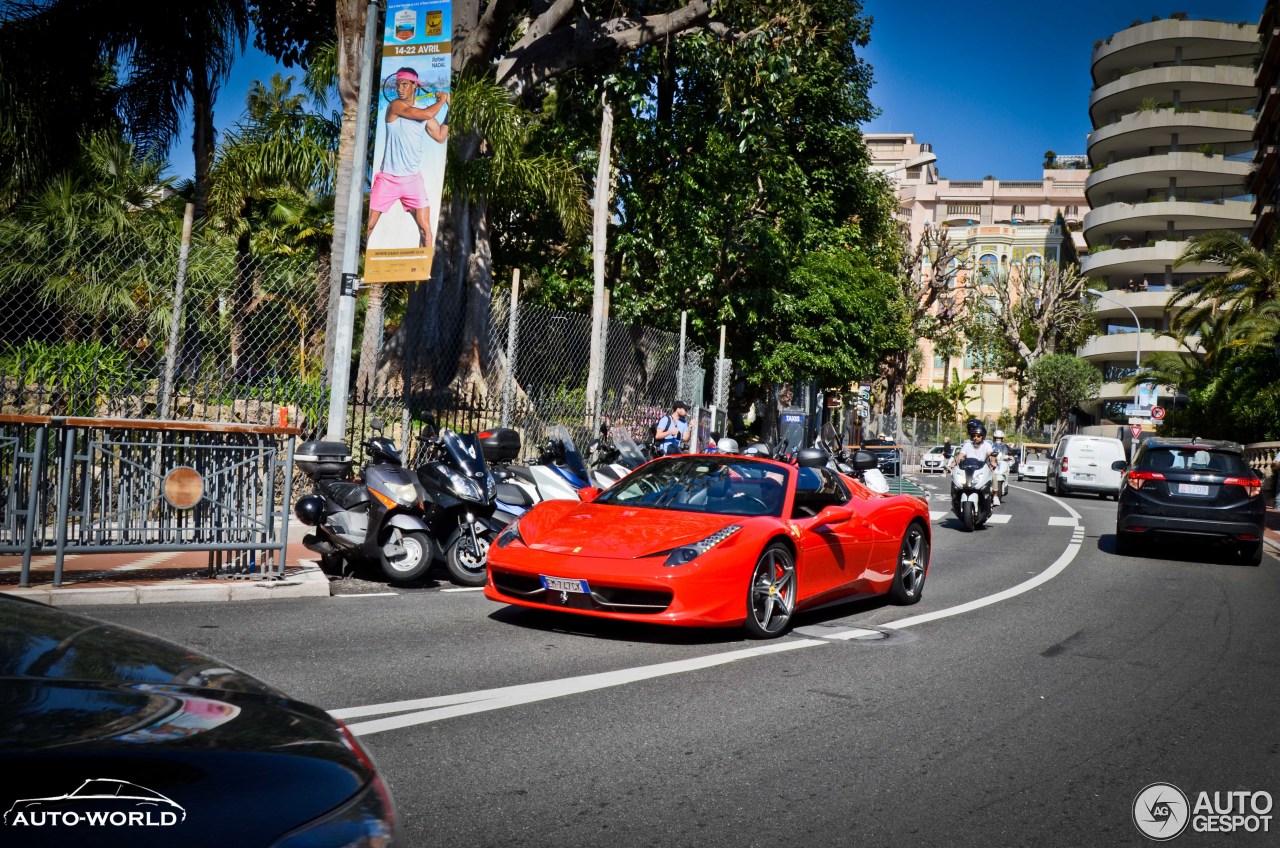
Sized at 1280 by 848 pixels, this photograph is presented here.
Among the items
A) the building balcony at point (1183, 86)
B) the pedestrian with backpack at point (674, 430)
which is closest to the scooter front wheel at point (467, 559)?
the pedestrian with backpack at point (674, 430)

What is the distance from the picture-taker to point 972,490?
18.0 m

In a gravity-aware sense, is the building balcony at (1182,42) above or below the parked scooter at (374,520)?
above

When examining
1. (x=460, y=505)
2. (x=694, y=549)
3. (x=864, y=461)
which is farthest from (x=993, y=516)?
(x=694, y=549)

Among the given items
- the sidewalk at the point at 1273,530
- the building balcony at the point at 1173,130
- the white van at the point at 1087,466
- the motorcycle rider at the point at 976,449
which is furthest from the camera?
the building balcony at the point at 1173,130

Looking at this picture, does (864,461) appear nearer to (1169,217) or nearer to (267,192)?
(267,192)

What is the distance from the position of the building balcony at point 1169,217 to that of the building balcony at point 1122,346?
7.15 meters

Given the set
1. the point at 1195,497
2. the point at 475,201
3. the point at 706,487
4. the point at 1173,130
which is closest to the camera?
the point at 706,487

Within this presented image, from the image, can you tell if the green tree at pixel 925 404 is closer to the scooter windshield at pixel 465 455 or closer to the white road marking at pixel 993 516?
the white road marking at pixel 993 516

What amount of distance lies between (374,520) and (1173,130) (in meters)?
73.4

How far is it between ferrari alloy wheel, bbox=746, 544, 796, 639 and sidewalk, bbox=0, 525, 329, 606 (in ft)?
11.1

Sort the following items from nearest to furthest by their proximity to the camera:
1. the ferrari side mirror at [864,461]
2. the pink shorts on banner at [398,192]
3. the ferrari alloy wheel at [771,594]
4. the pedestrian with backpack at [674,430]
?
the ferrari alloy wheel at [771,594] < the pink shorts on banner at [398,192] < the ferrari side mirror at [864,461] < the pedestrian with backpack at [674,430]

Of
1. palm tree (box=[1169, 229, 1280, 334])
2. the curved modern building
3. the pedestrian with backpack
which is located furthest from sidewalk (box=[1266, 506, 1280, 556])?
the curved modern building

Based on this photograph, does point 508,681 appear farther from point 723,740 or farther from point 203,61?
point 203,61

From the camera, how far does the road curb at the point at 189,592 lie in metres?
7.58
